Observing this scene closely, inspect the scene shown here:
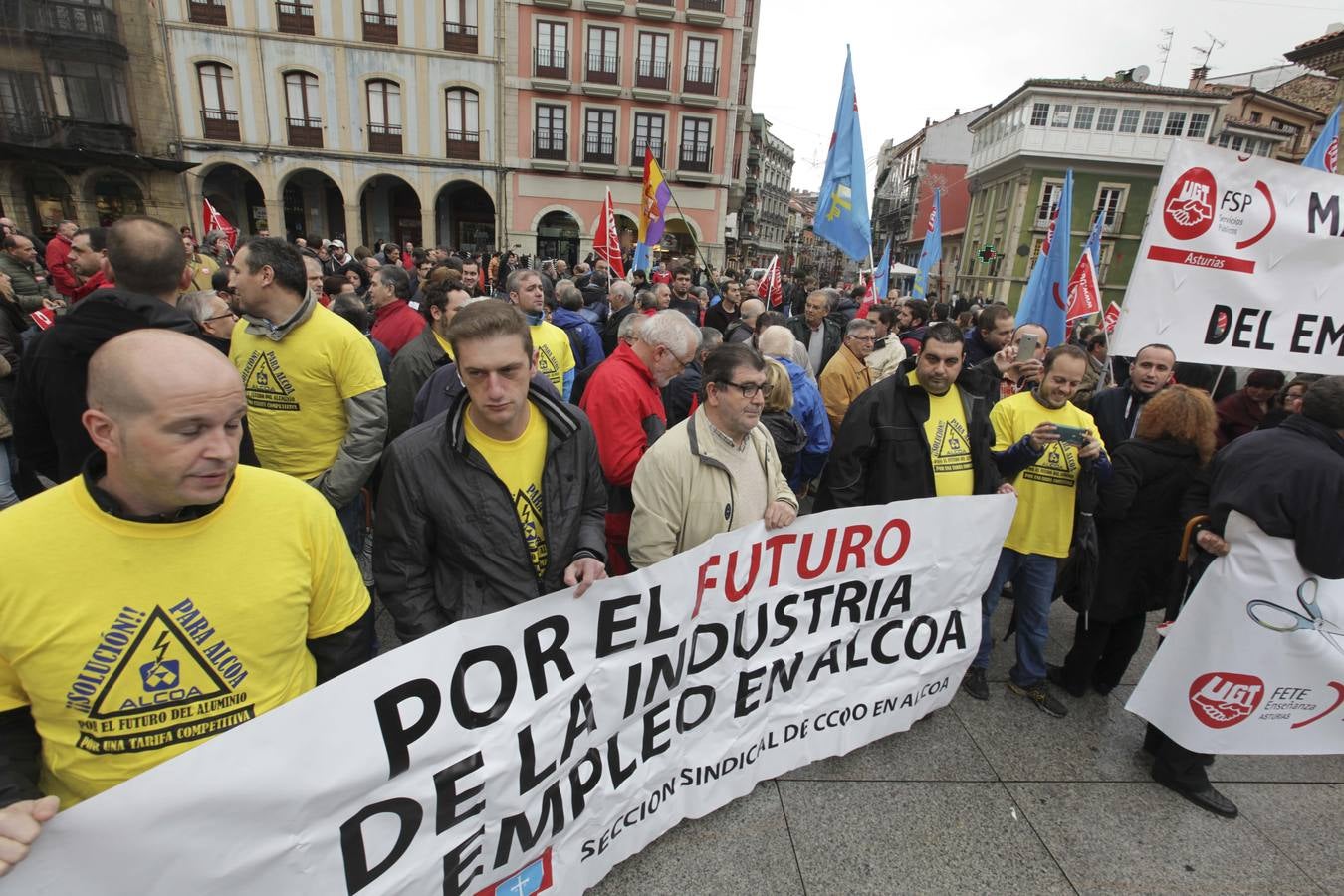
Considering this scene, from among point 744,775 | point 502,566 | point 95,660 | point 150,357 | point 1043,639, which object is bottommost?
point 744,775

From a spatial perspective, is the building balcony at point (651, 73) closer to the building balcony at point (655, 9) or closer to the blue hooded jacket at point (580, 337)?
the building balcony at point (655, 9)

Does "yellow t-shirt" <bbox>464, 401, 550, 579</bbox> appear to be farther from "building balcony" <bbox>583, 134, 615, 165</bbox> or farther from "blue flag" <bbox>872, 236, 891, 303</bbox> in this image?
"building balcony" <bbox>583, 134, 615, 165</bbox>

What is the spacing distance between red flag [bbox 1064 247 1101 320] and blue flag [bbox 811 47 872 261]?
2.67 m

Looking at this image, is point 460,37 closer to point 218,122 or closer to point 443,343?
point 218,122

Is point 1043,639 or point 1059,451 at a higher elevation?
point 1059,451

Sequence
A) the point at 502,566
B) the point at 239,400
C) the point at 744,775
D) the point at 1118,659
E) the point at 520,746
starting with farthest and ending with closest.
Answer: the point at 1118,659
the point at 744,775
the point at 502,566
the point at 520,746
the point at 239,400

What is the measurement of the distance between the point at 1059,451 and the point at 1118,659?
50.4 inches

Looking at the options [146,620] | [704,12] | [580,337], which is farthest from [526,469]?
[704,12]

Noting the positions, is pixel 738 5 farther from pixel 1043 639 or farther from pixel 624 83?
pixel 1043 639

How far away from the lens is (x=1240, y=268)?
346 cm

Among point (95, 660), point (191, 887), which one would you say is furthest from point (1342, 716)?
point (95, 660)

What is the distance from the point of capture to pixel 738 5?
1099 inches

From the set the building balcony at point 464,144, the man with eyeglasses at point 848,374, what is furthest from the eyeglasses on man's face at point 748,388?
the building balcony at point 464,144

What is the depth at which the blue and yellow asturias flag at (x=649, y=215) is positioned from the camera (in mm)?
11391
